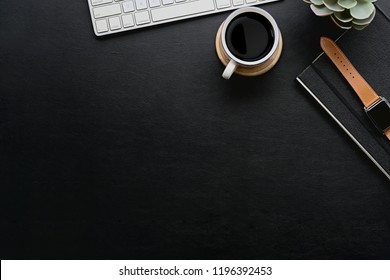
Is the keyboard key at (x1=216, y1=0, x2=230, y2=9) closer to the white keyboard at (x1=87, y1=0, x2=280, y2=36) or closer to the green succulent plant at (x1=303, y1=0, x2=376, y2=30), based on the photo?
the white keyboard at (x1=87, y1=0, x2=280, y2=36)

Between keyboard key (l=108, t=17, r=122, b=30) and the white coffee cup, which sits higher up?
keyboard key (l=108, t=17, r=122, b=30)

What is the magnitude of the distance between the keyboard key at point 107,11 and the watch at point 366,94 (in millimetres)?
392

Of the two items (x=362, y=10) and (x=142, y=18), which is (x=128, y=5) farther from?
(x=362, y=10)

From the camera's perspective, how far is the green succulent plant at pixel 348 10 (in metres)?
0.81

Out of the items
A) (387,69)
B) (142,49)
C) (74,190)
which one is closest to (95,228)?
(74,190)

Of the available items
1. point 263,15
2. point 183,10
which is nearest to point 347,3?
point 263,15

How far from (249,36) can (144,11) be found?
20cm

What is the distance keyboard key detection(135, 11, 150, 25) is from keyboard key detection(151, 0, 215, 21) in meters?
0.01

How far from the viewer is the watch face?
0.88m

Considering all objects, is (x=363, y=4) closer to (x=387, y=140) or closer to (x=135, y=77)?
(x=387, y=140)

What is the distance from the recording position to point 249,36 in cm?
84

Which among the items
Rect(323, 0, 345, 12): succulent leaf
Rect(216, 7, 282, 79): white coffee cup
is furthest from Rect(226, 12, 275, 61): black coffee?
Rect(323, 0, 345, 12): succulent leaf

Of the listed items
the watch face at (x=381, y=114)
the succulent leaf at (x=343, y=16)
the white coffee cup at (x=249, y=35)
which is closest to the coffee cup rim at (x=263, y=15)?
the white coffee cup at (x=249, y=35)

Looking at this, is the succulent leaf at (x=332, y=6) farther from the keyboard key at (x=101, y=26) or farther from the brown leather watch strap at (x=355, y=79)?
the keyboard key at (x=101, y=26)
